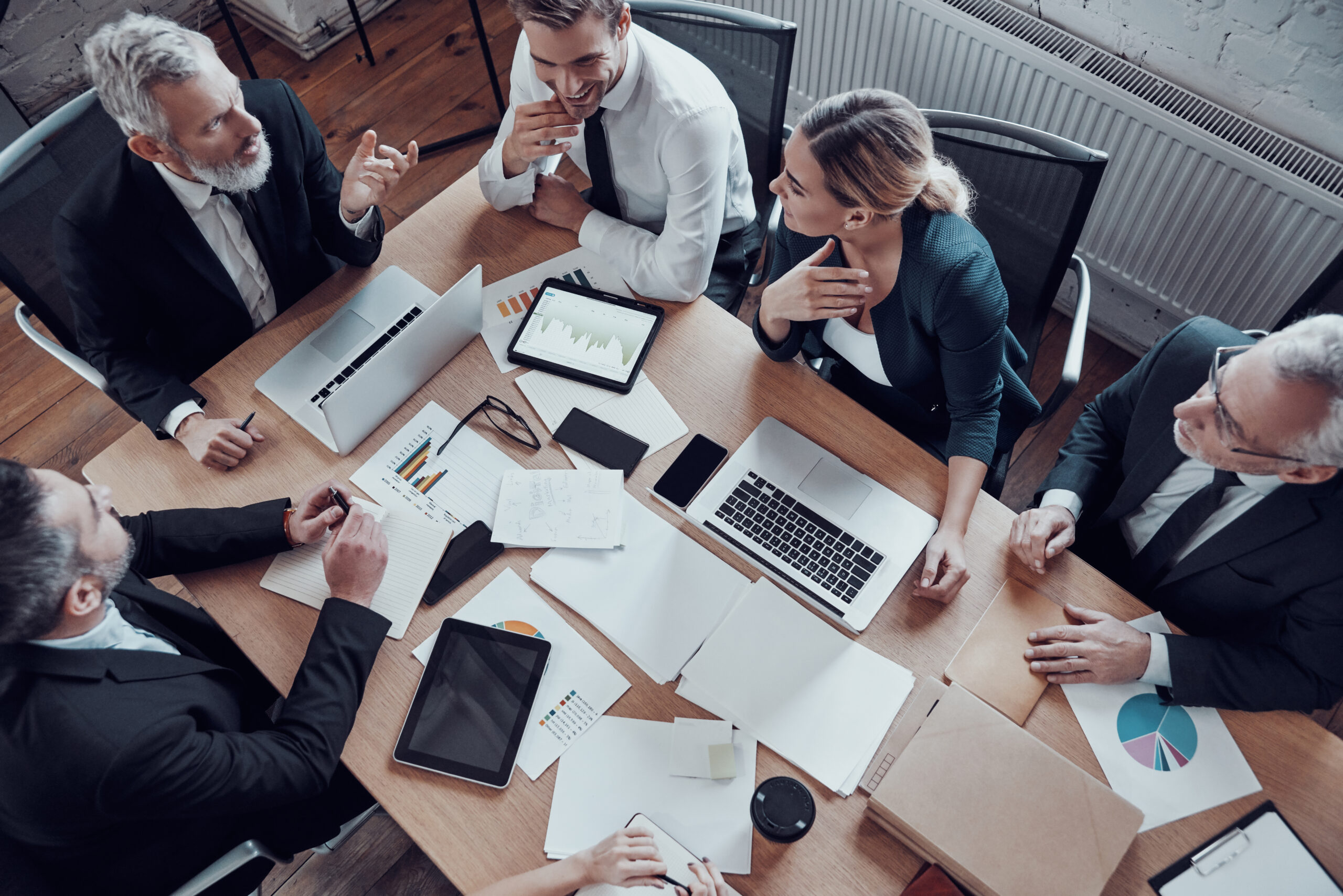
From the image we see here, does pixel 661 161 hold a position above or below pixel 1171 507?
above

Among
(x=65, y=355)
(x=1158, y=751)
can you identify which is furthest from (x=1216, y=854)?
(x=65, y=355)

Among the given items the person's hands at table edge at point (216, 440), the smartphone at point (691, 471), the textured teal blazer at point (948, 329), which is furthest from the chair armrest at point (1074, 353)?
the person's hands at table edge at point (216, 440)

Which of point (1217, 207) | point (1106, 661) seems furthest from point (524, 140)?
point (1217, 207)

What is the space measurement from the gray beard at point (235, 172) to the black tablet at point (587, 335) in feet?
1.94

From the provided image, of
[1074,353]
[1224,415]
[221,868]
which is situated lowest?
[221,868]

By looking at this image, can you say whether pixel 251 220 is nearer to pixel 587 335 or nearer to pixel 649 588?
pixel 587 335

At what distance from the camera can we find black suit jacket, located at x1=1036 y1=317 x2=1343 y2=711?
4.16 ft

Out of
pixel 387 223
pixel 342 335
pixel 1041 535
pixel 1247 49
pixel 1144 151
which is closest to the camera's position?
pixel 1041 535

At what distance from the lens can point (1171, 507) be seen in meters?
1.52

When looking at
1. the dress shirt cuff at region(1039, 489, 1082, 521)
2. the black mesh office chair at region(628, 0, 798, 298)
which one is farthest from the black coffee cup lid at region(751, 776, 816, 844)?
the black mesh office chair at region(628, 0, 798, 298)

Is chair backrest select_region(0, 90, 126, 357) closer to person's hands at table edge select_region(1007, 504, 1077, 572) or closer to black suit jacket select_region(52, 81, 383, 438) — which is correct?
black suit jacket select_region(52, 81, 383, 438)

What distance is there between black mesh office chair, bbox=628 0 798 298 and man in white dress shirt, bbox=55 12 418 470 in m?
0.67

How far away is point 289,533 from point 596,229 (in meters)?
0.86

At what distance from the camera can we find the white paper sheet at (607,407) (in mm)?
1643
